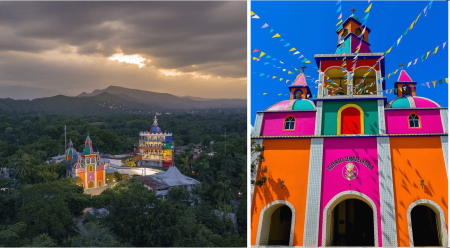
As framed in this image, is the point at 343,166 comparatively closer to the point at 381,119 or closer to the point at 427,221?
the point at 381,119

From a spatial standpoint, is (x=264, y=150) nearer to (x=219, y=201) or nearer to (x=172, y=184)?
(x=219, y=201)

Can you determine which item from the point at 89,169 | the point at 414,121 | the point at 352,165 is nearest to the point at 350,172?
the point at 352,165

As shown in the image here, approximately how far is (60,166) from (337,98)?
38.1 ft

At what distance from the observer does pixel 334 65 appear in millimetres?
6449

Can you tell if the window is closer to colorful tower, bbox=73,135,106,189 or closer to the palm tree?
the palm tree

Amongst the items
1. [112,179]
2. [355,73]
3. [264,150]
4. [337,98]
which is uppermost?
[355,73]

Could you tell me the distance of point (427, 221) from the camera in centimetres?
631

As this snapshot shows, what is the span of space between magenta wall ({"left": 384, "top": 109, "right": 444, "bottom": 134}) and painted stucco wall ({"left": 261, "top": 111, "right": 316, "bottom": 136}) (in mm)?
1315

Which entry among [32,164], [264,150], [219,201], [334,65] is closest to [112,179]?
[32,164]

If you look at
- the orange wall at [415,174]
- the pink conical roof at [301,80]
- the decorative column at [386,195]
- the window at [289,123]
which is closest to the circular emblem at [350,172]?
the decorative column at [386,195]

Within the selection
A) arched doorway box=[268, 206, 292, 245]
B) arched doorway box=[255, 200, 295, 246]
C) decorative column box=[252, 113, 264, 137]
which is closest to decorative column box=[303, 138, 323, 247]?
arched doorway box=[255, 200, 295, 246]

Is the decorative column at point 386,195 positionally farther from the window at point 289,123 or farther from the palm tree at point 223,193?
the palm tree at point 223,193

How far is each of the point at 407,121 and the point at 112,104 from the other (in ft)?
44.1

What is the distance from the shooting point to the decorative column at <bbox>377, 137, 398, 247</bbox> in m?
5.47
